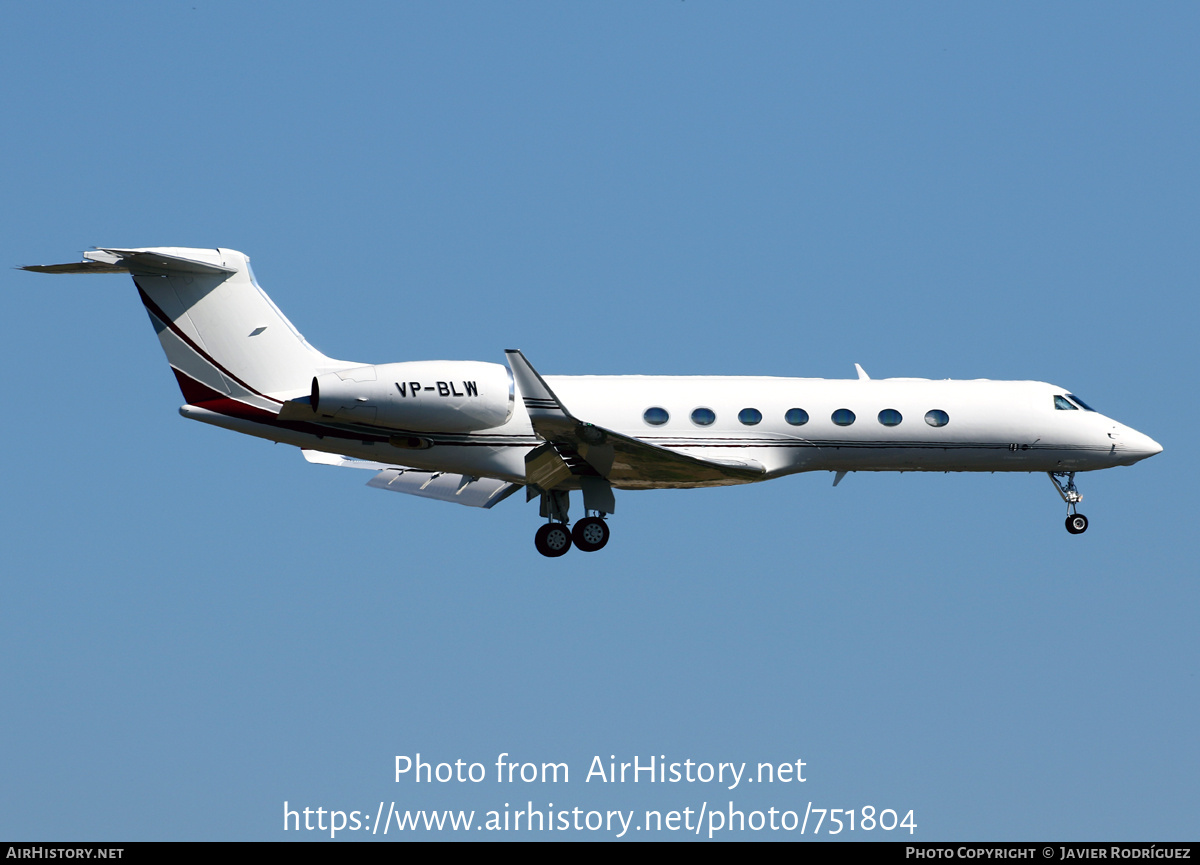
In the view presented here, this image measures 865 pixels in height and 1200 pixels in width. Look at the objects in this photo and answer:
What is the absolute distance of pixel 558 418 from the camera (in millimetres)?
19969

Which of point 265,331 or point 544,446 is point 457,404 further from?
point 265,331

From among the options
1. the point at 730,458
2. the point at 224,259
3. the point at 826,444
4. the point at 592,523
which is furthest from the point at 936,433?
the point at 224,259

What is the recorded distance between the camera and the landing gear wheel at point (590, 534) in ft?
75.0

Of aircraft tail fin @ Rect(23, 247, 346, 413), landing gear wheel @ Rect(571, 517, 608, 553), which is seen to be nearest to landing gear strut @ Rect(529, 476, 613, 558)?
landing gear wheel @ Rect(571, 517, 608, 553)

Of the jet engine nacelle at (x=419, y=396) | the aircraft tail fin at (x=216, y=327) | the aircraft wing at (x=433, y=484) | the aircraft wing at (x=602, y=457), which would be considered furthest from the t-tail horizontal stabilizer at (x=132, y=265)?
the aircraft wing at (x=602, y=457)

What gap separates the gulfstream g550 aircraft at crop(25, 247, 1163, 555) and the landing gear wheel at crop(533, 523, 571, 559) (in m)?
0.02

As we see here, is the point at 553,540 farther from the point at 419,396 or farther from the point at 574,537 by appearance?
the point at 419,396

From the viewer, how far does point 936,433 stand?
24.1 metres

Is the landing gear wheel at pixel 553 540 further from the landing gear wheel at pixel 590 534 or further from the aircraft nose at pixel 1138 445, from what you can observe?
the aircraft nose at pixel 1138 445

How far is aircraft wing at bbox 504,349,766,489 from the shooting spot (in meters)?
19.7

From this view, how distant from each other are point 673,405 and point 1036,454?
6.74 metres

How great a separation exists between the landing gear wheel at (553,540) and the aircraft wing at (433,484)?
5.72 feet

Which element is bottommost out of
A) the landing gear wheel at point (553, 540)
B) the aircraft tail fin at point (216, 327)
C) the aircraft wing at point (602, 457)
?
the landing gear wheel at point (553, 540)

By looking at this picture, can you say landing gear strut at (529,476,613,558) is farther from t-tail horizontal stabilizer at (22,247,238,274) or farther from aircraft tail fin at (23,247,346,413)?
t-tail horizontal stabilizer at (22,247,238,274)
